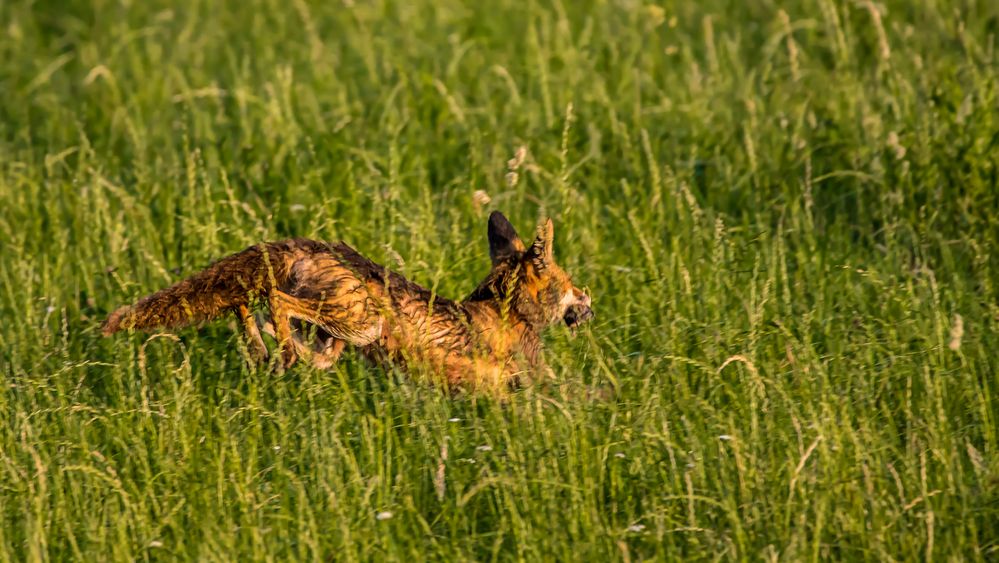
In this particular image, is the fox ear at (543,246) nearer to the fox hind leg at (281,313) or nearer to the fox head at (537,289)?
the fox head at (537,289)

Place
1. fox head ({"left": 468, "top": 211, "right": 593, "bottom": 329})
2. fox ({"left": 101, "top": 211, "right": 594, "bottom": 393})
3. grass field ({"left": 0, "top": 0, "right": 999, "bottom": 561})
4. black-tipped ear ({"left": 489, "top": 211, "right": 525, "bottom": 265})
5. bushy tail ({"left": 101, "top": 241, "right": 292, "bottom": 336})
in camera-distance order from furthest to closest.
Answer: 1. black-tipped ear ({"left": 489, "top": 211, "right": 525, "bottom": 265})
2. fox head ({"left": 468, "top": 211, "right": 593, "bottom": 329})
3. bushy tail ({"left": 101, "top": 241, "right": 292, "bottom": 336})
4. fox ({"left": 101, "top": 211, "right": 594, "bottom": 393})
5. grass field ({"left": 0, "top": 0, "right": 999, "bottom": 561})

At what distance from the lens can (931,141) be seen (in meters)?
7.53

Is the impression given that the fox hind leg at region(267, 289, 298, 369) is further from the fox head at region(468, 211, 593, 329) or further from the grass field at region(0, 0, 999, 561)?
the fox head at region(468, 211, 593, 329)

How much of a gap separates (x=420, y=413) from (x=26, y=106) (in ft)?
18.0

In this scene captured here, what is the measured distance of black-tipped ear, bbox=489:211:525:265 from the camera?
20.9 feet

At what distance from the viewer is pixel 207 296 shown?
19.2ft

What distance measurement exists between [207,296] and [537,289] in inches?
52.6

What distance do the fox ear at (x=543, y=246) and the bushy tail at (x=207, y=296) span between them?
101 cm

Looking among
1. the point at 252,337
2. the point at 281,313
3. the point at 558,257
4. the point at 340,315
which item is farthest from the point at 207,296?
the point at 558,257

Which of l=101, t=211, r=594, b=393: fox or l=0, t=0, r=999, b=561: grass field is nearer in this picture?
l=0, t=0, r=999, b=561: grass field

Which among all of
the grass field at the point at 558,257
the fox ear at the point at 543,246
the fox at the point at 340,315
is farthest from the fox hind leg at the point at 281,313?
the fox ear at the point at 543,246

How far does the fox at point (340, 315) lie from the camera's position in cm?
565

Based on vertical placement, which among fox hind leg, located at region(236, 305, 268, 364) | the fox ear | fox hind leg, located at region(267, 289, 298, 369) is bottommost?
fox hind leg, located at region(236, 305, 268, 364)

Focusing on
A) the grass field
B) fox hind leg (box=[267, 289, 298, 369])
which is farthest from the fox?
the grass field
